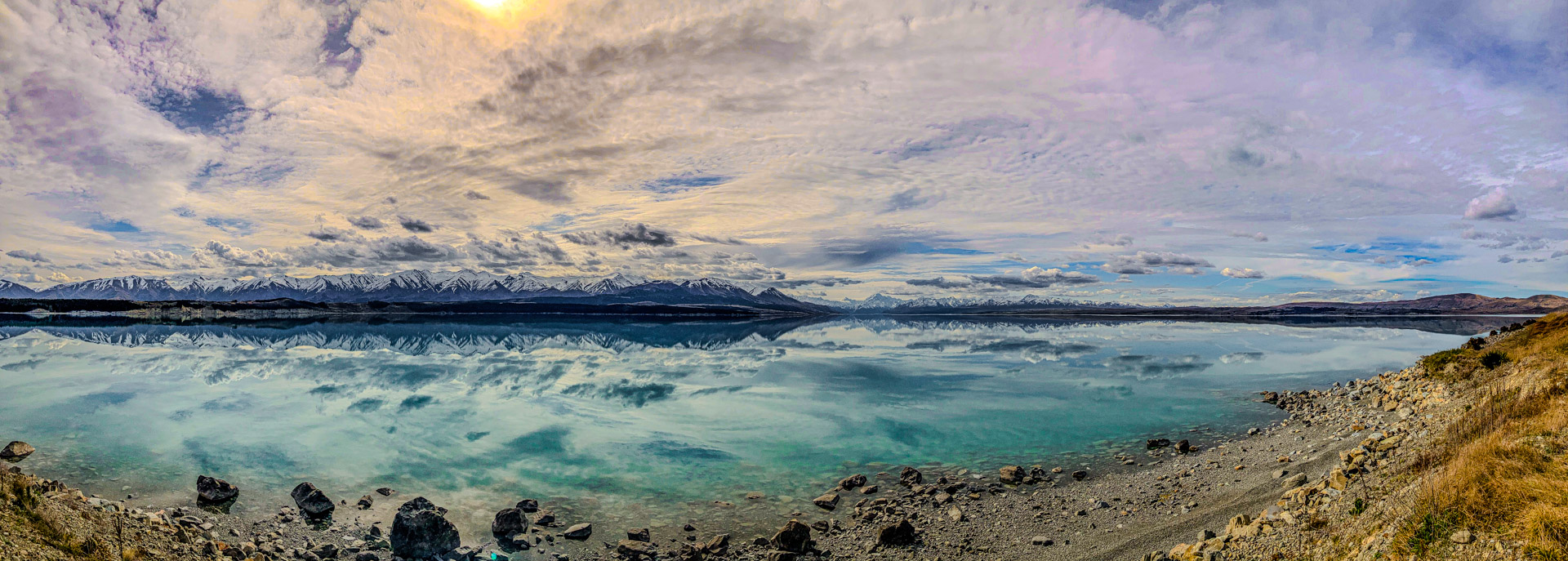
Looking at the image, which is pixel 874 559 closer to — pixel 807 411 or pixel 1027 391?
pixel 807 411

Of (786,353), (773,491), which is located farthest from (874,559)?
(786,353)

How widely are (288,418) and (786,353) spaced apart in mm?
40175

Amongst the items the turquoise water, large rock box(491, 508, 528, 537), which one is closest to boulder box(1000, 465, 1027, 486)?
the turquoise water

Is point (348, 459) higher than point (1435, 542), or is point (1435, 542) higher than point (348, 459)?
point (1435, 542)

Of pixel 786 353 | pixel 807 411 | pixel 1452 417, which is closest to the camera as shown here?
pixel 1452 417

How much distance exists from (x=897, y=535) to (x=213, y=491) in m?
16.5

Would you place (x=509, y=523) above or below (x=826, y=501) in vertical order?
above

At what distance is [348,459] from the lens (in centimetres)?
1861

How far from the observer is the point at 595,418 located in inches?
992

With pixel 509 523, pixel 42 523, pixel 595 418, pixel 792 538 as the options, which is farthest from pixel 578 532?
pixel 595 418

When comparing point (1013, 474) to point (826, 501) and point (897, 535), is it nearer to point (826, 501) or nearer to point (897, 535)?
point (826, 501)

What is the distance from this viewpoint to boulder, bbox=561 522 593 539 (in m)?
12.7

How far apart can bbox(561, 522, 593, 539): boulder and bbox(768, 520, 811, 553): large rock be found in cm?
405

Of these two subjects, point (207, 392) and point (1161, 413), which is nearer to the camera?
point (1161, 413)
